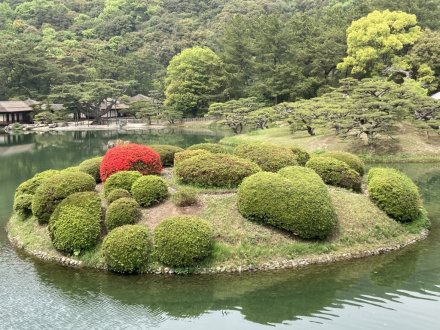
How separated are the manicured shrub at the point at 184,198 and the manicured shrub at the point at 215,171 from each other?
4.19 feet

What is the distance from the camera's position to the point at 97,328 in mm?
10922

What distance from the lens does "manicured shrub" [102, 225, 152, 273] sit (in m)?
13.7

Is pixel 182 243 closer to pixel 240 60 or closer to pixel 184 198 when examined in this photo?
pixel 184 198

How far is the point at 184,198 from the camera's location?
16047 mm

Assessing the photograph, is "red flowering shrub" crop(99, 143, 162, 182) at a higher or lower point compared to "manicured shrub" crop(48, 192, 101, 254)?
higher

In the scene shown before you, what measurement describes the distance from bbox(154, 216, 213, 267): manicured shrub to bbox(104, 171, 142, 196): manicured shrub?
3.55 meters

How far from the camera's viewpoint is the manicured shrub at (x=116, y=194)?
647 inches

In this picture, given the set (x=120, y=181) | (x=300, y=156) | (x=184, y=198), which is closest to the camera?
(x=184, y=198)

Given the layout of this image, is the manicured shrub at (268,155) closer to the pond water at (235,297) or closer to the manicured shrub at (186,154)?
the manicured shrub at (186,154)

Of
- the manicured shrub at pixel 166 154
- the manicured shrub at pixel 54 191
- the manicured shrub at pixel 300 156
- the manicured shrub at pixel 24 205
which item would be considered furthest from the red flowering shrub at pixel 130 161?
the manicured shrub at pixel 300 156

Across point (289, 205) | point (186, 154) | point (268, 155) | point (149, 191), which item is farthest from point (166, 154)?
point (289, 205)

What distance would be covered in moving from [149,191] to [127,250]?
311 cm

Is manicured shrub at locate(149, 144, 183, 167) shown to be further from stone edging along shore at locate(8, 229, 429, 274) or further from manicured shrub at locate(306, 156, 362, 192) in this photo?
stone edging along shore at locate(8, 229, 429, 274)

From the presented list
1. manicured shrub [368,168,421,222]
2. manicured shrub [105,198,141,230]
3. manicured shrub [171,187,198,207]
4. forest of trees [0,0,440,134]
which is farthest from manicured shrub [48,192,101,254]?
forest of trees [0,0,440,134]
